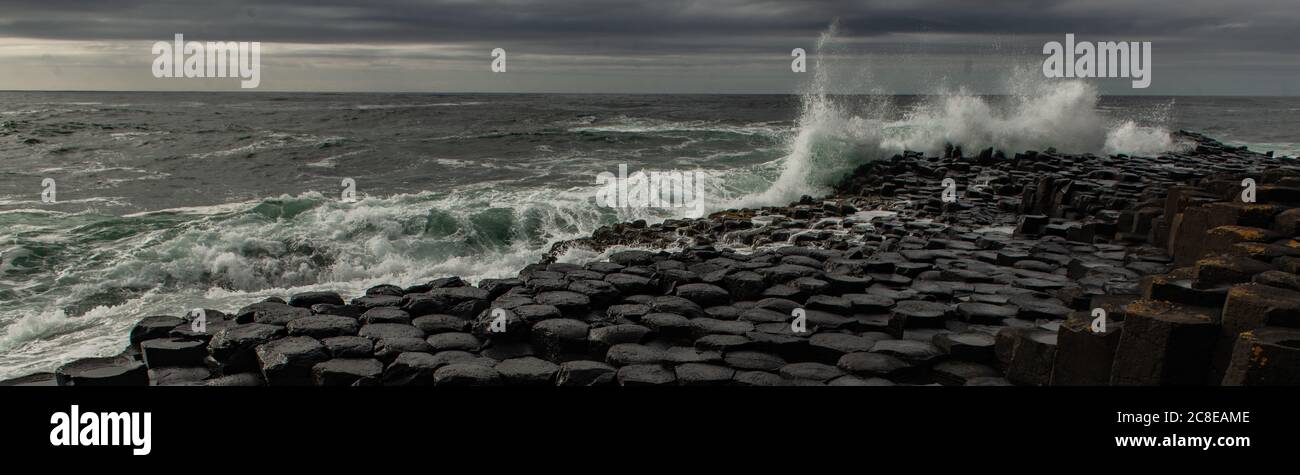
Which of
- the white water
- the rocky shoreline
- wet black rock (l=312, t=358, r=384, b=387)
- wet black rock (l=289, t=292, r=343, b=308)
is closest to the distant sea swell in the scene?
the white water

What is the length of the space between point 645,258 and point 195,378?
404cm

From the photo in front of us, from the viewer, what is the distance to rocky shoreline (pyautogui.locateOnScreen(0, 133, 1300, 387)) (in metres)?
4.32

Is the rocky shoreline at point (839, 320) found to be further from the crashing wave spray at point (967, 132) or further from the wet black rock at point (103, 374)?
the crashing wave spray at point (967, 132)

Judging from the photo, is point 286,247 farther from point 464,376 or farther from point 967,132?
point 967,132

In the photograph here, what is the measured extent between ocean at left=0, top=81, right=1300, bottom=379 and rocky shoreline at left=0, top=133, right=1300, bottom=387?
229cm

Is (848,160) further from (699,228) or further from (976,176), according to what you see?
(699,228)

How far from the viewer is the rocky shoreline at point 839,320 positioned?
432cm

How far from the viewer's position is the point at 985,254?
8508 mm

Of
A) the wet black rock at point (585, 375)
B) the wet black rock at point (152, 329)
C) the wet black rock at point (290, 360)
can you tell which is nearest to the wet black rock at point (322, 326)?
the wet black rock at point (290, 360)

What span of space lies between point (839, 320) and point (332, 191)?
14310mm

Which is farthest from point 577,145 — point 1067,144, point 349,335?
point 349,335

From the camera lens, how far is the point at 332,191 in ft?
58.7

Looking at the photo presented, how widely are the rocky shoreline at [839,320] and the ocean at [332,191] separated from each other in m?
2.29

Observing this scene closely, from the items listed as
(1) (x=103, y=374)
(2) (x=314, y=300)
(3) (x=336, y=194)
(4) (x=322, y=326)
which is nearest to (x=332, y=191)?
(3) (x=336, y=194)
